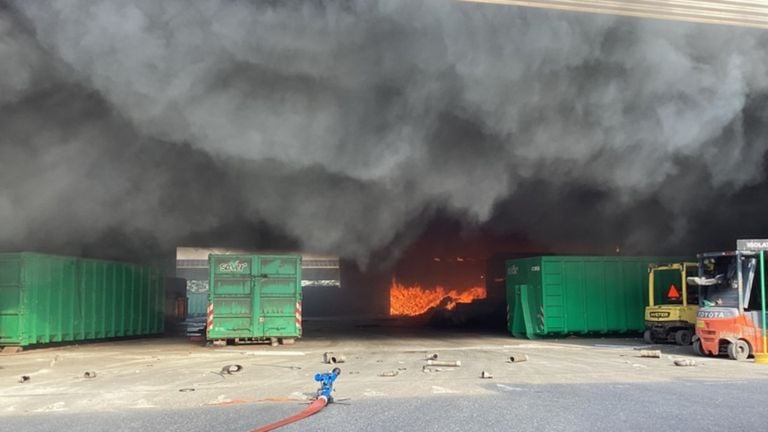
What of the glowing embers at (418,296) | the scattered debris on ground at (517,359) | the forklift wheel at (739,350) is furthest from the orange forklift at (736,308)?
the glowing embers at (418,296)

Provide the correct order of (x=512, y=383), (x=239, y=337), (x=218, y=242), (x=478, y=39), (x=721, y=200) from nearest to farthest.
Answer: (x=512, y=383) → (x=478, y=39) → (x=239, y=337) → (x=721, y=200) → (x=218, y=242)

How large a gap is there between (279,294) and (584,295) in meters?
9.76

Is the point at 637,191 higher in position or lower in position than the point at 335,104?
lower

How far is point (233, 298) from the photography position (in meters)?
18.3

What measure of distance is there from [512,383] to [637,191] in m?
11.4

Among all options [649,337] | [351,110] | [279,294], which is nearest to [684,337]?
[649,337]

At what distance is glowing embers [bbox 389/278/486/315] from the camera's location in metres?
38.9

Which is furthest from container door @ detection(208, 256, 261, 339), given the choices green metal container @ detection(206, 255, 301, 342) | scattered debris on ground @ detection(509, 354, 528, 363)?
scattered debris on ground @ detection(509, 354, 528, 363)

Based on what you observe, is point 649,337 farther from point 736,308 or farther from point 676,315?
point 736,308

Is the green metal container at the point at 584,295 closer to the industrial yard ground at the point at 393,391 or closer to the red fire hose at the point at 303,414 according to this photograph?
the industrial yard ground at the point at 393,391

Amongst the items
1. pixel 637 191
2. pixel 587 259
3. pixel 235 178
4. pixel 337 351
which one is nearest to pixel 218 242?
pixel 235 178

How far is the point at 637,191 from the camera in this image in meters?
19.1

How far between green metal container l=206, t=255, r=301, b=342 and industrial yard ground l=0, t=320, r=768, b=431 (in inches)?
112

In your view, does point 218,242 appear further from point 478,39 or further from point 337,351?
point 478,39
